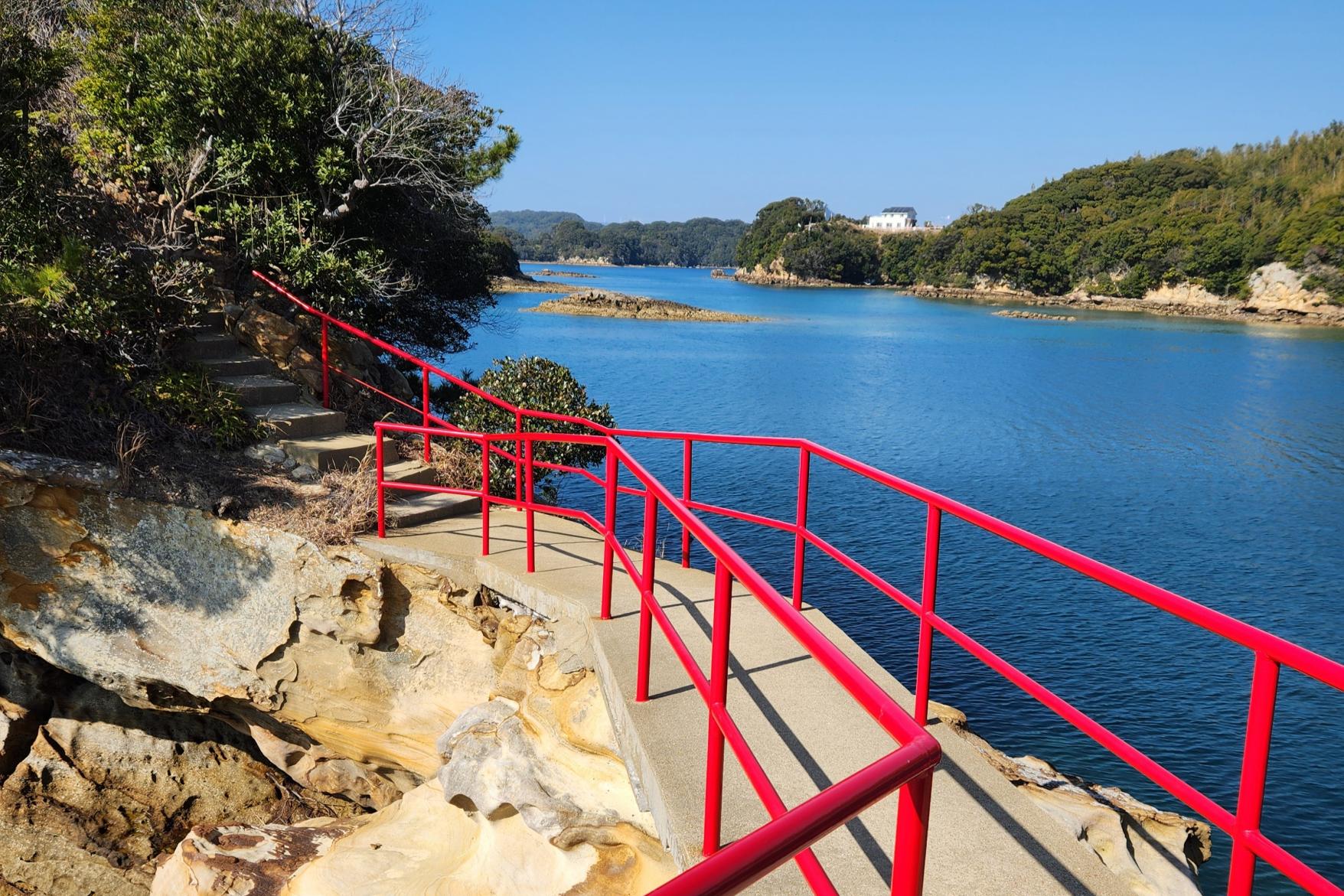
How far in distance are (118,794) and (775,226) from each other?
6208 inches

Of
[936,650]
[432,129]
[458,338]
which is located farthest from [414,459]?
[458,338]

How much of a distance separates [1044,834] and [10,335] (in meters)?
8.85

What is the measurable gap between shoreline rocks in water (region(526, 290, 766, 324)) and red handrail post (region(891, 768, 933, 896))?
6646 centimetres

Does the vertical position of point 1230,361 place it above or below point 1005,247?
below

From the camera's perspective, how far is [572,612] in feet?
20.7

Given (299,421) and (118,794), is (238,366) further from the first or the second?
(118,794)

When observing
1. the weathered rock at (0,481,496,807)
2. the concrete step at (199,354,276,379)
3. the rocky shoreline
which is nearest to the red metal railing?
the weathered rock at (0,481,496,807)

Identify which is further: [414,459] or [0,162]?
[414,459]

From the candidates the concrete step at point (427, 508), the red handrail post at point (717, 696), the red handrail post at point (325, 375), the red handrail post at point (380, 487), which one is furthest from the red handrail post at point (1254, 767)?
the red handrail post at point (325, 375)

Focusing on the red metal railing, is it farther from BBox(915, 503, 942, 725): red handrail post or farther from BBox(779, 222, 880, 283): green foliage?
BBox(779, 222, 880, 283): green foliage

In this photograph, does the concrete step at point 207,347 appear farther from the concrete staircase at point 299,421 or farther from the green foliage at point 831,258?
the green foliage at point 831,258

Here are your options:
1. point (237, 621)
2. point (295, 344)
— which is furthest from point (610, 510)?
point (295, 344)

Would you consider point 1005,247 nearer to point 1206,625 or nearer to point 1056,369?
point 1056,369

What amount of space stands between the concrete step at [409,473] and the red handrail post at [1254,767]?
7983 millimetres
